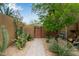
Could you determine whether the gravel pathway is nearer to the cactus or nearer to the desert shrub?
the desert shrub

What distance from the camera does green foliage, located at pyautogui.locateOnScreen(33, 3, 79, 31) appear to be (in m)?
1.88

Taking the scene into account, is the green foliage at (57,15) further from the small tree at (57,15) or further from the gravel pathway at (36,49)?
the gravel pathway at (36,49)

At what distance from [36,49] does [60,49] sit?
0.98 feet

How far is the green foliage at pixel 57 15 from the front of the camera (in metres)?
1.88

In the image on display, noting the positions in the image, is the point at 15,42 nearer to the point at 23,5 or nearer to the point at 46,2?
the point at 23,5

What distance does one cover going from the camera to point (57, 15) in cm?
189

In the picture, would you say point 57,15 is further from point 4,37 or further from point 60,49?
point 4,37

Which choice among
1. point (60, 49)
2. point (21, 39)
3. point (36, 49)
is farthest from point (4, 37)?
point (60, 49)

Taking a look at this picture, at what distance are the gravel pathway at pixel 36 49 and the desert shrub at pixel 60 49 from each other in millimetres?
116

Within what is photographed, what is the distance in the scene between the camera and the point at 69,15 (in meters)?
1.89

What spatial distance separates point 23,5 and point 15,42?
476 millimetres

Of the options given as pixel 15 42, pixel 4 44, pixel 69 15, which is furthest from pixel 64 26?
pixel 4 44

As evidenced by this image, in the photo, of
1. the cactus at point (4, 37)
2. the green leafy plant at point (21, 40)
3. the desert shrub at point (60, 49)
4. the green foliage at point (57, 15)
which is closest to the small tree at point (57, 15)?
the green foliage at point (57, 15)

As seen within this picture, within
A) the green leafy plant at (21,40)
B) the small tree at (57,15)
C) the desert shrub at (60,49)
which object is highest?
the small tree at (57,15)
